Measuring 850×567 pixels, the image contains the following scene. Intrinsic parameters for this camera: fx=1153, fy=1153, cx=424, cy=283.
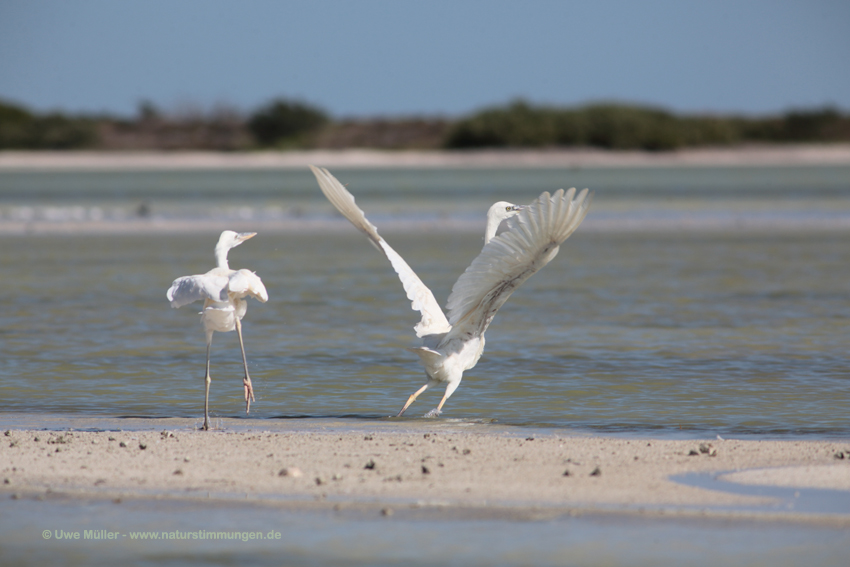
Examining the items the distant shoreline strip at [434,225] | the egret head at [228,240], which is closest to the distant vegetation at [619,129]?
the distant shoreline strip at [434,225]

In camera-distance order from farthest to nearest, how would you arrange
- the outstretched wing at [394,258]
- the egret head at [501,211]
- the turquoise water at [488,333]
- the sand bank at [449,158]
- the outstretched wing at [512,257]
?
the sand bank at [449,158] < the turquoise water at [488,333] < the egret head at [501,211] < the outstretched wing at [394,258] < the outstretched wing at [512,257]

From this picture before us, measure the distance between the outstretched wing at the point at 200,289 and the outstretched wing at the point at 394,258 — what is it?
1017 millimetres

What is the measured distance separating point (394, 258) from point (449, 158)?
8807 cm

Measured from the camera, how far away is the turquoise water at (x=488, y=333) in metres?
9.34

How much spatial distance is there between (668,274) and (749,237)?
28.2 feet

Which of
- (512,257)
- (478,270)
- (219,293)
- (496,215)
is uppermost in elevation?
(496,215)

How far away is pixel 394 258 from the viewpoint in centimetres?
855

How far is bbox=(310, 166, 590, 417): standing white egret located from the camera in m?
7.52

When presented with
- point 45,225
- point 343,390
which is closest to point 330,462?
point 343,390

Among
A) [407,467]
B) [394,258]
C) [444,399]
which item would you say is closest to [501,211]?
[394,258]

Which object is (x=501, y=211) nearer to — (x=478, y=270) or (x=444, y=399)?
(x=478, y=270)

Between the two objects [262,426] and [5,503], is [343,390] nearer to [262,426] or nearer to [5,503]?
[262,426]

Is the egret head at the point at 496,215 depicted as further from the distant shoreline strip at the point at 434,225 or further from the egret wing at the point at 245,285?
the distant shoreline strip at the point at 434,225

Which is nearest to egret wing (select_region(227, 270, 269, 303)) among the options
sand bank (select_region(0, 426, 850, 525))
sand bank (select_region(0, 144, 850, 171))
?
sand bank (select_region(0, 426, 850, 525))
